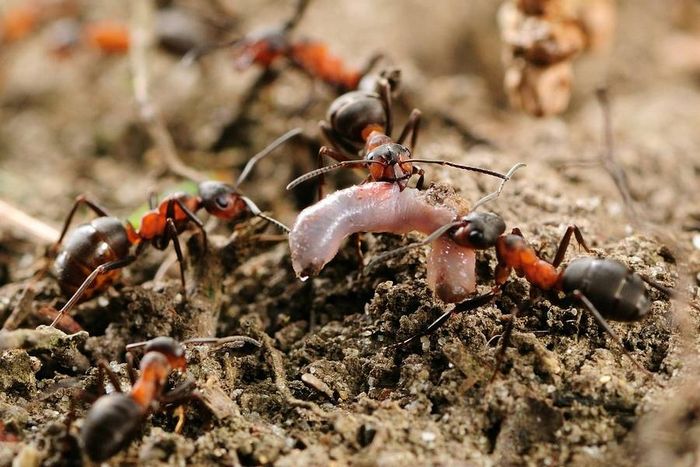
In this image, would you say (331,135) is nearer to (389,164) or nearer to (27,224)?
(389,164)

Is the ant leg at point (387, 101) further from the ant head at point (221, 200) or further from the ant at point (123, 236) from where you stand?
the ant head at point (221, 200)


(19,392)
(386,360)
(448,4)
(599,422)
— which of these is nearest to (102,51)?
(448,4)

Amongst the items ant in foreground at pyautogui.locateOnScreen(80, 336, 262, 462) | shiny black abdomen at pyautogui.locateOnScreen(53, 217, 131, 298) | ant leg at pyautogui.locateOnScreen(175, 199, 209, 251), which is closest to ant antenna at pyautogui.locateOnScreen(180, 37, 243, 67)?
ant leg at pyautogui.locateOnScreen(175, 199, 209, 251)

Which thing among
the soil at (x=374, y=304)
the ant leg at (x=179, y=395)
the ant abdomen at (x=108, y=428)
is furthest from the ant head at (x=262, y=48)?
the ant abdomen at (x=108, y=428)

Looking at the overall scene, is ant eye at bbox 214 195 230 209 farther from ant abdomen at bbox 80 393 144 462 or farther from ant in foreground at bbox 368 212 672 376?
ant abdomen at bbox 80 393 144 462

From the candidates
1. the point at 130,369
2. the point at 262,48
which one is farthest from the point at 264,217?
the point at 262,48

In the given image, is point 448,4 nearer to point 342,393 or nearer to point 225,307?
point 225,307

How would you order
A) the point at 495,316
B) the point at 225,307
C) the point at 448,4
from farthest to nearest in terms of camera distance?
the point at 448,4 < the point at 225,307 < the point at 495,316
